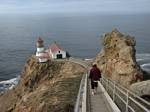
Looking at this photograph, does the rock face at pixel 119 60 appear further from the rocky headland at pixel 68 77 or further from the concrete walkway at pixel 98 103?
the concrete walkway at pixel 98 103

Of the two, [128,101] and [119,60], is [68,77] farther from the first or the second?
[128,101]

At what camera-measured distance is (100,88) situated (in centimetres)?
2630

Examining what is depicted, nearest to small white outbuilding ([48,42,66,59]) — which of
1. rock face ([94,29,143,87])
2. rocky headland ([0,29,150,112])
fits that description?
rocky headland ([0,29,150,112])

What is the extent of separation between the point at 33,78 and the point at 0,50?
276ft

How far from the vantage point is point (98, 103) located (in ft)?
68.3

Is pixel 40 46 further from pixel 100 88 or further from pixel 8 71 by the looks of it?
pixel 100 88

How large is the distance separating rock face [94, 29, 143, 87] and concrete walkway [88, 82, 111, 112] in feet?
45.3

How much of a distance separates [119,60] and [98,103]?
74.2 feet

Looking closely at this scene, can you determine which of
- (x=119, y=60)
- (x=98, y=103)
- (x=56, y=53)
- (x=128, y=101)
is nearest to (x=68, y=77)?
(x=119, y=60)

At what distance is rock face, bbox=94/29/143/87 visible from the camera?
3862cm

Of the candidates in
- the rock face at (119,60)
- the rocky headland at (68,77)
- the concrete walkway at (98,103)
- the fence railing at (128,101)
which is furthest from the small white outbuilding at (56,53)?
the concrete walkway at (98,103)

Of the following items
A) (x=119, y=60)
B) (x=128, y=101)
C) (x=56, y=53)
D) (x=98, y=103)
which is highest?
(x=56, y=53)

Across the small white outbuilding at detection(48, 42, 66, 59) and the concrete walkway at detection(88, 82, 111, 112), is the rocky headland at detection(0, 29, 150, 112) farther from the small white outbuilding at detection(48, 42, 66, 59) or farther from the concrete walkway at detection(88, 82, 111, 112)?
the small white outbuilding at detection(48, 42, 66, 59)

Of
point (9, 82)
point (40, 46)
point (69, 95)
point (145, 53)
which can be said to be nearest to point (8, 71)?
point (9, 82)
